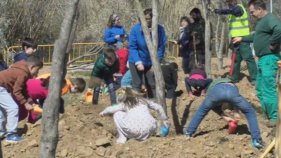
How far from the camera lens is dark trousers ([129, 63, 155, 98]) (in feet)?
28.9

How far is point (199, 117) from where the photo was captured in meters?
7.62

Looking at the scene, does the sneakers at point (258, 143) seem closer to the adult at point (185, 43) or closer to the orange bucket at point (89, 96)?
the orange bucket at point (89, 96)

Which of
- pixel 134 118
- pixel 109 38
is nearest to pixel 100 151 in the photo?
pixel 134 118

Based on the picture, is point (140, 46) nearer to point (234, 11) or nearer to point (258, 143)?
point (258, 143)

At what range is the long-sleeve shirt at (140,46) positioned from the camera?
8.59 meters

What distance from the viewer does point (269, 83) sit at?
795cm

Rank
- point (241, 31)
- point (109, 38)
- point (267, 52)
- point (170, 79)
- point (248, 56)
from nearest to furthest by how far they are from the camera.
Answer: point (267, 52) < point (170, 79) < point (248, 56) < point (241, 31) < point (109, 38)

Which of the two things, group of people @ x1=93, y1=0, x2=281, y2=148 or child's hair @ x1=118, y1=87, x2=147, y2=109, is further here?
child's hair @ x1=118, y1=87, x2=147, y2=109

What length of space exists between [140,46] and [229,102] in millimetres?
1753

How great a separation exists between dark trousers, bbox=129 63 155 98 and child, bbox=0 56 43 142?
1506mm

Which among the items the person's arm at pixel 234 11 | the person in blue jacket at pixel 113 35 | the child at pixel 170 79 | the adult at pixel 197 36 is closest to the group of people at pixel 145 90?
the child at pixel 170 79

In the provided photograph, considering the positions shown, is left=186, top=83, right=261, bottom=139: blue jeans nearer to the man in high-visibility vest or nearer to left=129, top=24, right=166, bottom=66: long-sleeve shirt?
left=129, top=24, right=166, bottom=66: long-sleeve shirt

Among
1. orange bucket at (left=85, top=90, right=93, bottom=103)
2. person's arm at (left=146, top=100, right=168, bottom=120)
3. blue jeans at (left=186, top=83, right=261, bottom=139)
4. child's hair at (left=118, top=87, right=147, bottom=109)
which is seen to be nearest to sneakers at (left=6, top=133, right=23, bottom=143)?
child's hair at (left=118, top=87, right=147, bottom=109)

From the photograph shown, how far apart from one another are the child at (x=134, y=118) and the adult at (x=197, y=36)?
15.4 feet
